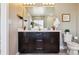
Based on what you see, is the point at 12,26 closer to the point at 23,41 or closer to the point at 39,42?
the point at 23,41

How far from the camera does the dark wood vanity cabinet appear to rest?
17.5 feet

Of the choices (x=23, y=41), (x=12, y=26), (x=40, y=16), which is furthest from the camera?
(x=40, y=16)

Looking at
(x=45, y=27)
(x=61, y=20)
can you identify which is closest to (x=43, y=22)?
(x=45, y=27)

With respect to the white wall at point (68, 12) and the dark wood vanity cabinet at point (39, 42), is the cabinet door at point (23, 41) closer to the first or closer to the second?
the dark wood vanity cabinet at point (39, 42)

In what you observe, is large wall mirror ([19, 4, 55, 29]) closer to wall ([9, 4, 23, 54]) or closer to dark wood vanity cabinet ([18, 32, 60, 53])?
dark wood vanity cabinet ([18, 32, 60, 53])

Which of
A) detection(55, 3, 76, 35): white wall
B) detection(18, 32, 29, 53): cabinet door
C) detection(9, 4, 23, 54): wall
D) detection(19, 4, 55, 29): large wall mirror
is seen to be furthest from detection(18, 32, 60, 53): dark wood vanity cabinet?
detection(55, 3, 76, 35): white wall

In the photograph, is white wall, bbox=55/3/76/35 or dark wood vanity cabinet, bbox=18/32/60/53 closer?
dark wood vanity cabinet, bbox=18/32/60/53

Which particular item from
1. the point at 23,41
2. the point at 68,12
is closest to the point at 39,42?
the point at 23,41

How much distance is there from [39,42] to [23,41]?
549mm

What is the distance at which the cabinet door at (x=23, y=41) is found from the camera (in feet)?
17.4

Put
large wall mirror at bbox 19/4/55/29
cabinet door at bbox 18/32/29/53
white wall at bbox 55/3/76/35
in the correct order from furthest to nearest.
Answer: white wall at bbox 55/3/76/35 < large wall mirror at bbox 19/4/55/29 < cabinet door at bbox 18/32/29/53

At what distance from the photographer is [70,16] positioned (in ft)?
20.6

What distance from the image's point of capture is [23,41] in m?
5.36
